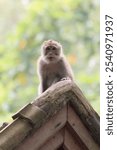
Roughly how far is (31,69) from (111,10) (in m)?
5.84

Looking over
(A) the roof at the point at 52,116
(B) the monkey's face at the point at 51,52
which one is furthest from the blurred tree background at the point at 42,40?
(A) the roof at the point at 52,116

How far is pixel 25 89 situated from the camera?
922 cm

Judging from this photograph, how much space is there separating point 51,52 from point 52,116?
2258 millimetres

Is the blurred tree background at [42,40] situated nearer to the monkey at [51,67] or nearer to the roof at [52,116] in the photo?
the monkey at [51,67]

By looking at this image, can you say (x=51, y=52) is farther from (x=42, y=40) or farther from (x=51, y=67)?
(x=42, y=40)

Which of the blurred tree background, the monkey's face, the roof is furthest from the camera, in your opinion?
the blurred tree background

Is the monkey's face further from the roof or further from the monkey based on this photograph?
the roof

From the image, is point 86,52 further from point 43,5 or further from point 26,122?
point 26,122

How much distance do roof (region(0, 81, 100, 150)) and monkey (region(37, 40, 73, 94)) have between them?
1.75 m

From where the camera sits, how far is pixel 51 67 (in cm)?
561

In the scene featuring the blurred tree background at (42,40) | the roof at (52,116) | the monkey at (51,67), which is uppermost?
the blurred tree background at (42,40)

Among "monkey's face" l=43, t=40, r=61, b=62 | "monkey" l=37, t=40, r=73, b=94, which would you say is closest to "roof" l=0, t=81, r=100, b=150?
"monkey" l=37, t=40, r=73, b=94

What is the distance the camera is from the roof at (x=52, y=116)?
328 cm

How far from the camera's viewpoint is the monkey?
546 cm
